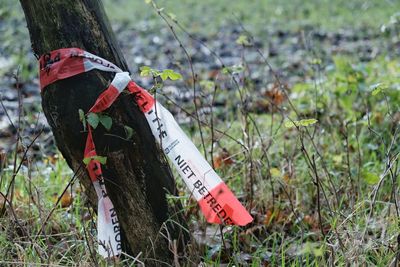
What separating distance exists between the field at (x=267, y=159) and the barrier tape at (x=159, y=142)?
0.08m

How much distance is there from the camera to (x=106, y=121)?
6.56 ft

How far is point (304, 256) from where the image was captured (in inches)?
96.9

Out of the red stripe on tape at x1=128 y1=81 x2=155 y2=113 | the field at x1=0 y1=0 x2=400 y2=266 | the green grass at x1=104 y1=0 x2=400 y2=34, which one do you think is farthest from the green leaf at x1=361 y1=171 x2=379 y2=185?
the green grass at x1=104 y1=0 x2=400 y2=34

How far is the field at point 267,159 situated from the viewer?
7.54ft

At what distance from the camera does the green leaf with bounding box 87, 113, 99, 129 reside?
1.94 m

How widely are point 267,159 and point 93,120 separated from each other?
0.97 metres

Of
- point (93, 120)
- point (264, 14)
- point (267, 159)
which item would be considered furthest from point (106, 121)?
point (264, 14)

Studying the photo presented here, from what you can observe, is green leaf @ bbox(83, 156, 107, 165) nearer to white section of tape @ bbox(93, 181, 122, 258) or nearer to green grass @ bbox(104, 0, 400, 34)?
white section of tape @ bbox(93, 181, 122, 258)

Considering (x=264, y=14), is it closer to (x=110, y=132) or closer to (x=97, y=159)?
(x=110, y=132)

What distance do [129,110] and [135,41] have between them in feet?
21.9

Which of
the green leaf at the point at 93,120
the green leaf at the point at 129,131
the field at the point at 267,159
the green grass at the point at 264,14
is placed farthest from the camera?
the green grass at the point at 264,14

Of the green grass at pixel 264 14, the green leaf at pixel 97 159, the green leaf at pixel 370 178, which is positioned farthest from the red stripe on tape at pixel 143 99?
the green grass at pixel 264 14

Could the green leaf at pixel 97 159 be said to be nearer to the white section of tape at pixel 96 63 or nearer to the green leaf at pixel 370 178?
the white section of tape at pixel 96 63

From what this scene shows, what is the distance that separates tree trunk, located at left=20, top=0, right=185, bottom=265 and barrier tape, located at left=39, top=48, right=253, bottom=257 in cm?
3
